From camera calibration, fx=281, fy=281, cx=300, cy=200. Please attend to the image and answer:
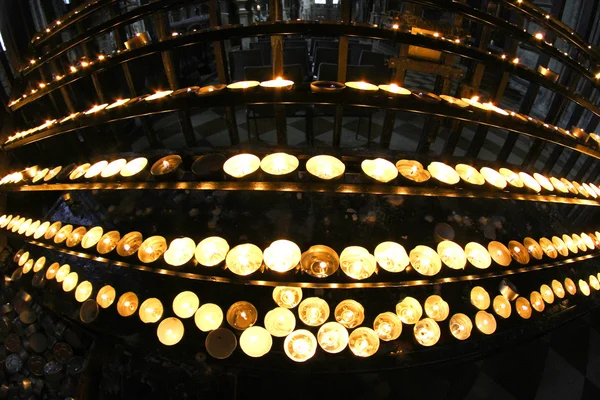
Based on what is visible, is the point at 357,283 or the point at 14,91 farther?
the point at 14,91

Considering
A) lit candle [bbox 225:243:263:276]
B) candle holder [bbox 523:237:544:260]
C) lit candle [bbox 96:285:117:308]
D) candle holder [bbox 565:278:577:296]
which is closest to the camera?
lit candle [bbox 225:243:263:276]

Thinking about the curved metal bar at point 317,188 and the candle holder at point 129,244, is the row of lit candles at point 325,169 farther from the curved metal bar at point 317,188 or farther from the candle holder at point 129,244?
the candle holder at point 129,244

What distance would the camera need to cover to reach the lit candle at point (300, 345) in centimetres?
177

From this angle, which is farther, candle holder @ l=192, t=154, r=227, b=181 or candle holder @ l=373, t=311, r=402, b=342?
candle holder @ l=373, t=311, r=402, b=342

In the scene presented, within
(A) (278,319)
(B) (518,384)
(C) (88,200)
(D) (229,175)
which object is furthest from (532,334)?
(C) (88,200)

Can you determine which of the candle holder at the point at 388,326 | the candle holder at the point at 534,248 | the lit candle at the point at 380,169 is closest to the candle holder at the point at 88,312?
the candle holder at the point at 388,326

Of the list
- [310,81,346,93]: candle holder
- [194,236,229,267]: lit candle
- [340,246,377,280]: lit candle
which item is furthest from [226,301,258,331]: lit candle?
[310,81,346,93]: candle holder

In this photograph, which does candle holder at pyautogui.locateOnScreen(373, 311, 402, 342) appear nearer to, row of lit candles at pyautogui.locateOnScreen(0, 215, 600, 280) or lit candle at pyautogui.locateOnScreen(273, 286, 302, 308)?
row of lit candles at pyautogui.locateOnScreen(0, 215, 600, 280)

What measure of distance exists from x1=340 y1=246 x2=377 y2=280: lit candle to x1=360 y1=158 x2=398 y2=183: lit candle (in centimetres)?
52

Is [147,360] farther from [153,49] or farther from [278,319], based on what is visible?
[153,49]

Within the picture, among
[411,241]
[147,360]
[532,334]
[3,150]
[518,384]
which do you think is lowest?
[518,384]

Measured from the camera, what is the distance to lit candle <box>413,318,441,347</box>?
6.30ft

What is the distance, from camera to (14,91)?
133 inches

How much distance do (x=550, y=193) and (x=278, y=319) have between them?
2.14 m
